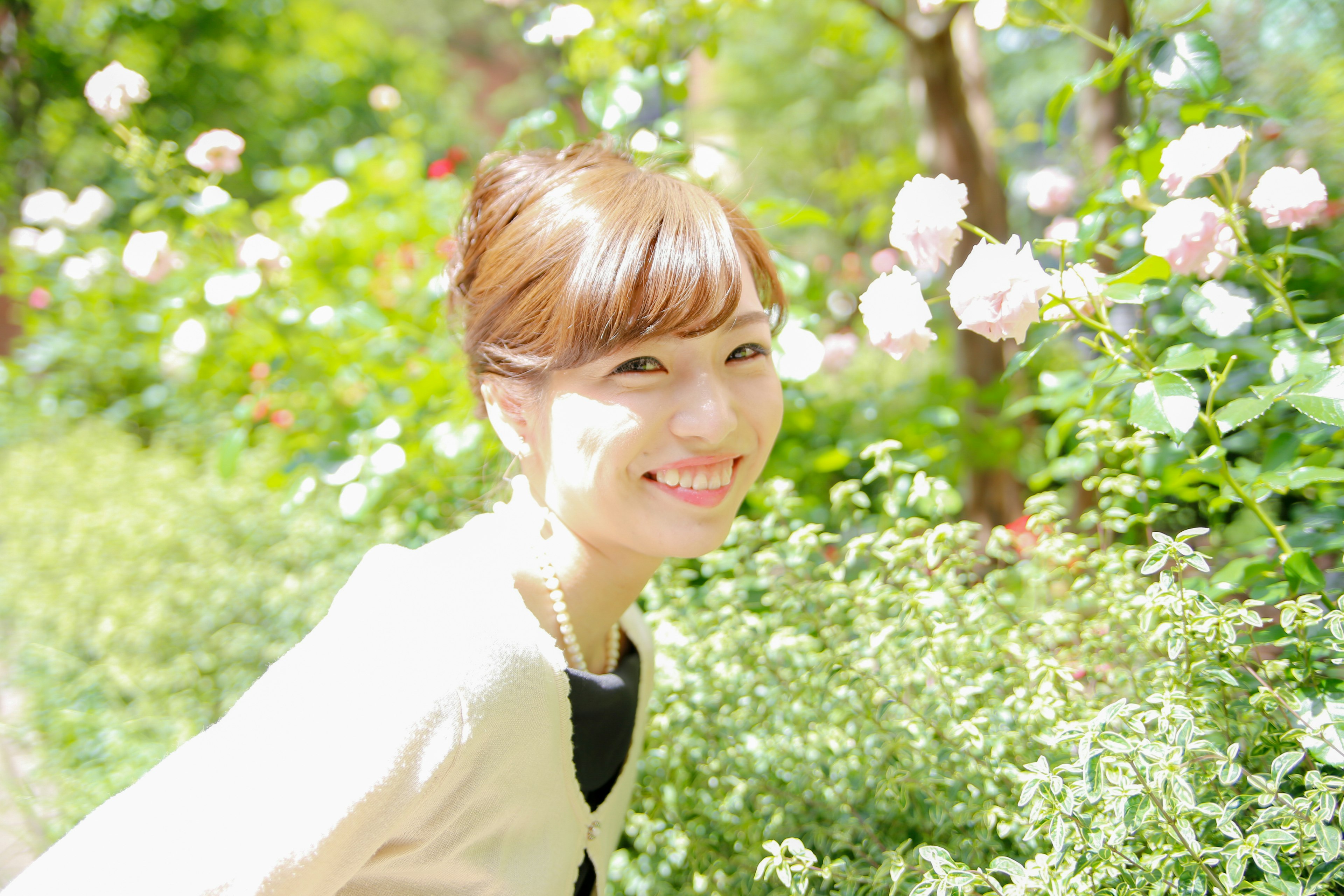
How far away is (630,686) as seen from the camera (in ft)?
4.78

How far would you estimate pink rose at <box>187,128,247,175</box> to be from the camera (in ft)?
7.39

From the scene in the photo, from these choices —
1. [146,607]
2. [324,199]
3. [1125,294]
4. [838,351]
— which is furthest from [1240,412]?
[146,607]

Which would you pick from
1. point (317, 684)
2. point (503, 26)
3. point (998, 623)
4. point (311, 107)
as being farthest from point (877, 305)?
point (503, 26)

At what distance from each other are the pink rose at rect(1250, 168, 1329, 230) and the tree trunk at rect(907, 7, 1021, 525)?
161cm

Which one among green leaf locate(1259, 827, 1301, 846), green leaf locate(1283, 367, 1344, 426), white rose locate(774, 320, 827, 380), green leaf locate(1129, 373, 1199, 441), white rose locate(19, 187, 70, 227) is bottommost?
green leaf locate(1259, 827, 1301, 846)

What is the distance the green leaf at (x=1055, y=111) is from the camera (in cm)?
159

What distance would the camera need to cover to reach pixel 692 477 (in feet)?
3.98

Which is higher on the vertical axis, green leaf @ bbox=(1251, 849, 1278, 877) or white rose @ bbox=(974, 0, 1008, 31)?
white rose @ bbox=(974, 0, 1008, 31)

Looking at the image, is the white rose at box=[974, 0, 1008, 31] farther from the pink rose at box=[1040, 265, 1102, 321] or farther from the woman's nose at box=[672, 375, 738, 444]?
the woman's nose at box=[672, 375, 738, 444]

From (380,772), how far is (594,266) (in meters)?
0.63

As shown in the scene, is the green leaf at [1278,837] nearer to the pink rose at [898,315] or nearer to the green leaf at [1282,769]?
the green leaf at [1282,769]

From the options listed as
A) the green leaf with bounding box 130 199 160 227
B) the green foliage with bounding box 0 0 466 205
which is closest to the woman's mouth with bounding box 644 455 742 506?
the green leaf with bounding box 130 199 160 227

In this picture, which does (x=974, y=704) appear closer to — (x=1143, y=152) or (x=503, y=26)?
(x=1143, y=152)

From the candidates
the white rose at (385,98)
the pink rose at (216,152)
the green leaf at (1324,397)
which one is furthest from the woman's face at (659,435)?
the white rose at (385,98)
